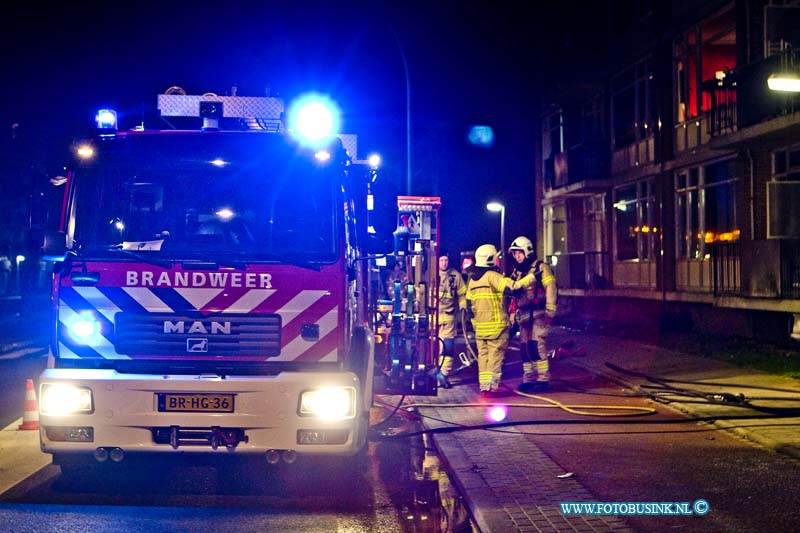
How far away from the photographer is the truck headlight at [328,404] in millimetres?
6168

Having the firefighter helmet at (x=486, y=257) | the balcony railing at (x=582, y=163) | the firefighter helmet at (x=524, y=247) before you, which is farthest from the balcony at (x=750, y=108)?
the firefighter helmet at (x=486, y=257)

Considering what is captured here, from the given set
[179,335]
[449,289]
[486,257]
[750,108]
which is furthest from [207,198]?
[750,108]

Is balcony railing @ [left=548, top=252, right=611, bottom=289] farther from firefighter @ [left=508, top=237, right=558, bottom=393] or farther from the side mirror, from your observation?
Result: the side mirror

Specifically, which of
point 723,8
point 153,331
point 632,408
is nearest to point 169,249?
point 153,331

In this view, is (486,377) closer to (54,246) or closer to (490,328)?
(490,328)

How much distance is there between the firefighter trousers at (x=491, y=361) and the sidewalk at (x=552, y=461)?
0.96 feet

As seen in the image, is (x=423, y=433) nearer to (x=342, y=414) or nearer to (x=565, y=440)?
(x=565, y=440)

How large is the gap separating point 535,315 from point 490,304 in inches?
34.3

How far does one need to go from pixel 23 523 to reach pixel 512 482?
333 cm

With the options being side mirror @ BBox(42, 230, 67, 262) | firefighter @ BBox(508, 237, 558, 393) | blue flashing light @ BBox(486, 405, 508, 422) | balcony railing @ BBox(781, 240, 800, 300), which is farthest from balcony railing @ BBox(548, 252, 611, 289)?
side mirror @ BBox(42, 230, 67, 262)

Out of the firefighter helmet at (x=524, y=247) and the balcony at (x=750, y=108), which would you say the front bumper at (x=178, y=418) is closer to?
the firefighter helmet at (x=524, y=247)

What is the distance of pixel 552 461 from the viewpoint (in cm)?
738

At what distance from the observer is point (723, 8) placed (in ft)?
67.0

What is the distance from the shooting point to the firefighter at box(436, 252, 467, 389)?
12609 mm
